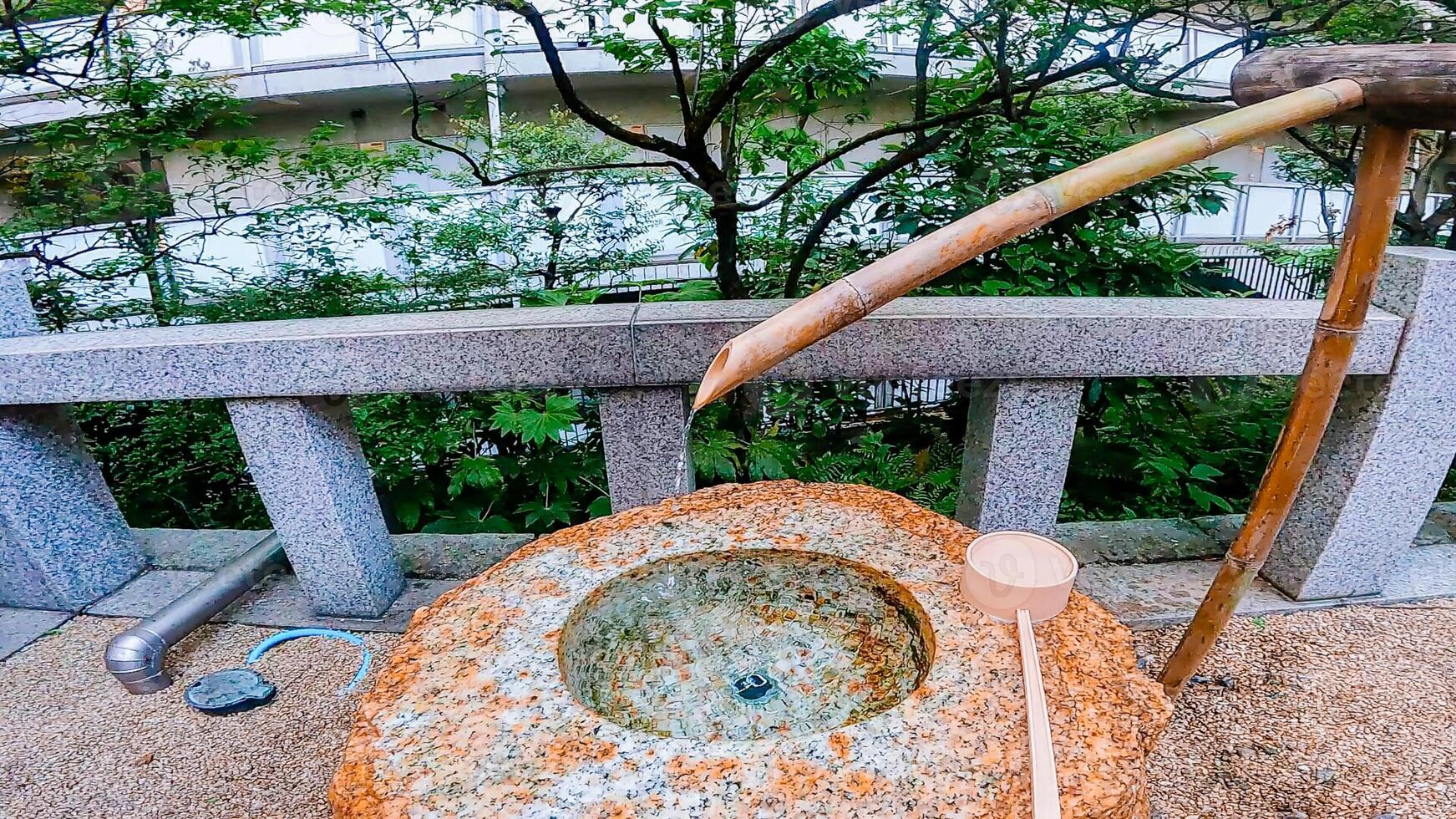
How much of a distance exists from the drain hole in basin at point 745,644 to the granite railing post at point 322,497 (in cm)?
149

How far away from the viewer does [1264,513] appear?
5.81 ft

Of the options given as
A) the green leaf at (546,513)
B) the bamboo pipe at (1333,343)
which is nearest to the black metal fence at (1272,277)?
the bamboo pipe at (1333,343)

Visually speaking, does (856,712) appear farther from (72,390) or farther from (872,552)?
(72,390)

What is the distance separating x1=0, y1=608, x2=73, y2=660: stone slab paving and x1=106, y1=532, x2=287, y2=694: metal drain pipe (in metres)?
0.49

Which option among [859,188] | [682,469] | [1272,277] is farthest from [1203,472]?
[1272,277]

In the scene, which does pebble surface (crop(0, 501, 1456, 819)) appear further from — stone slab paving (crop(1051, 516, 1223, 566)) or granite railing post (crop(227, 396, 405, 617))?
stone slab paving (crop(1051, 516, 1223, 566))

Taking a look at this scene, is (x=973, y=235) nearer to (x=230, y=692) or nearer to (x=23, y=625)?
(x=230, y=692)

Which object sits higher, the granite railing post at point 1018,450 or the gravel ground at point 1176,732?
the granite railing post at point 1018,450

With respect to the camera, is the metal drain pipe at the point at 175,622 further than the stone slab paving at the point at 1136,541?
No

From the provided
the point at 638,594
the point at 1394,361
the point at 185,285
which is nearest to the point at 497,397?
the point at 185,285

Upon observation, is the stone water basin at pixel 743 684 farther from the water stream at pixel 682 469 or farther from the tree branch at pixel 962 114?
the tree branch at pixel 962 114

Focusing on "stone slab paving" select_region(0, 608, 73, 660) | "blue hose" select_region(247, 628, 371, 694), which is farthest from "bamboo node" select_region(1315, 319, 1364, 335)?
"stone slab paving" select_region(0, 608, 73, 660)

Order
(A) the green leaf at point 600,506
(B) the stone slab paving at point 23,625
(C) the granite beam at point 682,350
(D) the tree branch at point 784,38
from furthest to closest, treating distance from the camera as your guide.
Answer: (A) the green leaf at point 600,506 → (D) the tree branch at point 784,38 → (B) the stone slab paving at point 23,625 → (C) the granite beam at point 682,350

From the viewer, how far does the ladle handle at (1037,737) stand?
1027mm
